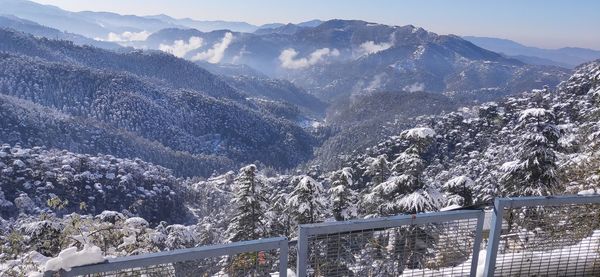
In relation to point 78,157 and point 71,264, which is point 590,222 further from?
point 78,157

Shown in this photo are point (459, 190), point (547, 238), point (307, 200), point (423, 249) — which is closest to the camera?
point (423, 249)

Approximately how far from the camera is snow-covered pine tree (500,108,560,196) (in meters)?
13.7

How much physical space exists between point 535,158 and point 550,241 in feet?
33.8

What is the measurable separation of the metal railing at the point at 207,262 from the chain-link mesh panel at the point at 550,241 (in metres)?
2.24

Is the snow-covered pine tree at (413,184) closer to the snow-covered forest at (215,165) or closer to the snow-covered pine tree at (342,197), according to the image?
the snow-covered forest at (215,165)

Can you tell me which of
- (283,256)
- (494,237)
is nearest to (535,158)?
(494,237)

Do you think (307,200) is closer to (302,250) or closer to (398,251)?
(398,251)

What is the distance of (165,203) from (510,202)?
87.1m

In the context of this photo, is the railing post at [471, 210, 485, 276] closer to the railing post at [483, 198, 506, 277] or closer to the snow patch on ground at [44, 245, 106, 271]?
the railing post at [483, 198, 506, 277]

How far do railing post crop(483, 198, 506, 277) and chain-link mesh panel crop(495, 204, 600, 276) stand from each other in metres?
0.13

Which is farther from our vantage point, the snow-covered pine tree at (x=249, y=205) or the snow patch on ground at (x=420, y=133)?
the snow-covered pine tree at (x=249, y=205)

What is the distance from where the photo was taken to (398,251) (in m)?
4.07

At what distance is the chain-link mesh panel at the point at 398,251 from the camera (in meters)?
3.76

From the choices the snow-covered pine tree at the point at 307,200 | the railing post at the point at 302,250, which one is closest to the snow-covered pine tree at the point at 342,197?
the snow-covered pine tree at the point at 307,200
